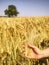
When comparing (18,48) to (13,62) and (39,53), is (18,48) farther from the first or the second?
(39,53)

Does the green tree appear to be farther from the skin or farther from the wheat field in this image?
the skin

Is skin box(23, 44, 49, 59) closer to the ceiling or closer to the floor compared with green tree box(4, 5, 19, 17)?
closer to the ceiling

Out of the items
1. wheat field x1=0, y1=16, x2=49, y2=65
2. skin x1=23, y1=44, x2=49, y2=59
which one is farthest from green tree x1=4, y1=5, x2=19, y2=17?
skin x1=23, y1=44, x2=49, y2=59

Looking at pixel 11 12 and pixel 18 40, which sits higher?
pixel 18 40

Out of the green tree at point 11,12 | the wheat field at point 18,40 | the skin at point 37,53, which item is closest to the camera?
the skin at point 37,53

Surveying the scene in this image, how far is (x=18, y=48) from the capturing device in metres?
2.45

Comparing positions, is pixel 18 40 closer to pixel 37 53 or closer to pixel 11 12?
pixel 37 53

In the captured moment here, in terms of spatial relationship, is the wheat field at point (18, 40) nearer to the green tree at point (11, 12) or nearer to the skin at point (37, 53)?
the skin at point (37, 53)

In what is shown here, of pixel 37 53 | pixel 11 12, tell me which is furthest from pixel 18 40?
pixel 11 12

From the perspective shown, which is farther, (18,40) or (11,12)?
(11,12)

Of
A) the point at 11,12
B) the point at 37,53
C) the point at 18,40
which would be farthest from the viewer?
the point at 11,12

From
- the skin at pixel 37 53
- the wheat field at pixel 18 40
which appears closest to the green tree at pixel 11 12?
the wheat field at pixel 18 40

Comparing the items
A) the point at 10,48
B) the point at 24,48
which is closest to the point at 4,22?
the point at 10,48

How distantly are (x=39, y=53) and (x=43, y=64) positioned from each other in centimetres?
52
